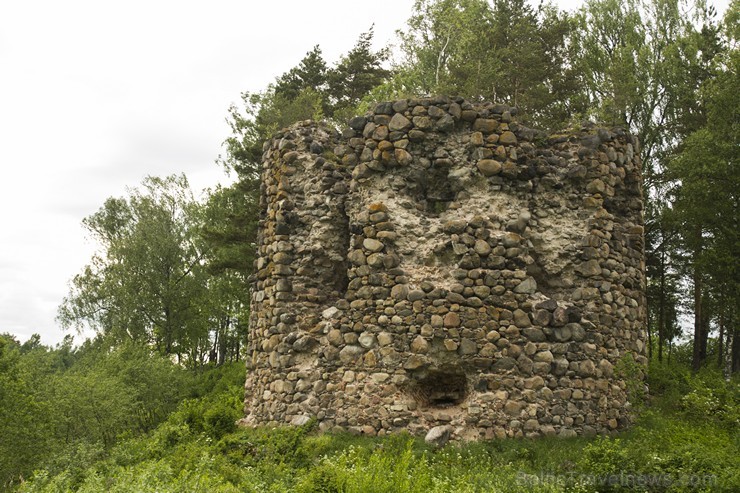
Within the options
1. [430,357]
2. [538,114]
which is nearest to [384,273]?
[430,357]

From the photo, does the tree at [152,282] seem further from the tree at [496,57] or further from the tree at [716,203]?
the tree at [716,203]

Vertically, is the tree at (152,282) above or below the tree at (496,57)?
below

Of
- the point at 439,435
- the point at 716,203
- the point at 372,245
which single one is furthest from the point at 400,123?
the point at 716,203

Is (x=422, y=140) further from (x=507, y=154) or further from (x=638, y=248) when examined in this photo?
(x=638, y=248)

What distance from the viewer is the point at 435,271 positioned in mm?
9516

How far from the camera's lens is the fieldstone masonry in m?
9.16

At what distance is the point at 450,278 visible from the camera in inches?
371

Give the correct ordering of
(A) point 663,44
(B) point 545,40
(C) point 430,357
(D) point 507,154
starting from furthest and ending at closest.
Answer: (B) point 545,40, (A) point 663,44, (D) point 507,154, (C) point 430,357

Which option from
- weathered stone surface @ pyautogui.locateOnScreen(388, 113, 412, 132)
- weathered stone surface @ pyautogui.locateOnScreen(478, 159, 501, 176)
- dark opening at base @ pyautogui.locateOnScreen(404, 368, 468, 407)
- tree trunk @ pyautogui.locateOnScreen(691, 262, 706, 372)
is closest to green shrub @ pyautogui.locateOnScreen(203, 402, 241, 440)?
dark opening at base @ pyautogui.locateOnScreen(404, 368, 468, 407)

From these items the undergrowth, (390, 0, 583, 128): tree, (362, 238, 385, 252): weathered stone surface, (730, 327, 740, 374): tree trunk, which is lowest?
the undergrowth

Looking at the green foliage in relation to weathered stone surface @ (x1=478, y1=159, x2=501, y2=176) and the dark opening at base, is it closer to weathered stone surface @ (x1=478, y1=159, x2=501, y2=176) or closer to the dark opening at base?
the dark opening at base

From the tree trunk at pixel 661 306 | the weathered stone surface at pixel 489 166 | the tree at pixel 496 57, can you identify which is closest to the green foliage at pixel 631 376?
the weathered stone surface at pixel 489 166

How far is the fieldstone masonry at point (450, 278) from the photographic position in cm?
916

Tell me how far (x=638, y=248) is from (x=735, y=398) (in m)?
2.83
